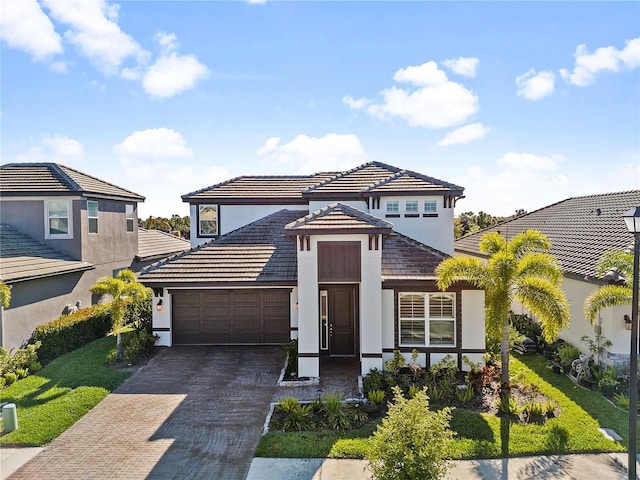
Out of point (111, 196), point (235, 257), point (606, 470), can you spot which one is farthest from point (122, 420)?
point (111, 196)

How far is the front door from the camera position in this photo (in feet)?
46.7

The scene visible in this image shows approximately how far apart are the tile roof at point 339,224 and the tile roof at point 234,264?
2.87 m

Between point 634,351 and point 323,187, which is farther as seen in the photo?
point 323,187

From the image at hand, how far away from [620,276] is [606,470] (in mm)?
5912

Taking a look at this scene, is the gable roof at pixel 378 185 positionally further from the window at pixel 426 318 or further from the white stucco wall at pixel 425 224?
the window at pixel 426 318

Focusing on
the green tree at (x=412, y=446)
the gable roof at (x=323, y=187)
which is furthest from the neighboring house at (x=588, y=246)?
the green tree at (x=412, y=446)

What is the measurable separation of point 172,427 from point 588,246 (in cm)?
1588

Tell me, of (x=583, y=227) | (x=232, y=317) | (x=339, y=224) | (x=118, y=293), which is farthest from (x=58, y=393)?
(x=583, y=227)

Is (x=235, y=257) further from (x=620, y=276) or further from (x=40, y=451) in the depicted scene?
(x=620, y=276)

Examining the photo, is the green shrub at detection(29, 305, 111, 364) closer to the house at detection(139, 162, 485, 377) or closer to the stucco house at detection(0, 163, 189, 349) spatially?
the stucco house at detection(0, 163, 189, 349)

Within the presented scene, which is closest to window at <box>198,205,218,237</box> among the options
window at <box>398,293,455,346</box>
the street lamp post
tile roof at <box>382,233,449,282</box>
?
tile roof at <box>382,233,449,282</box>

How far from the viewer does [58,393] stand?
1150 centimetres

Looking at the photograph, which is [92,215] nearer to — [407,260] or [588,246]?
[407,260]

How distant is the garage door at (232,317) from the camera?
16016 mm
